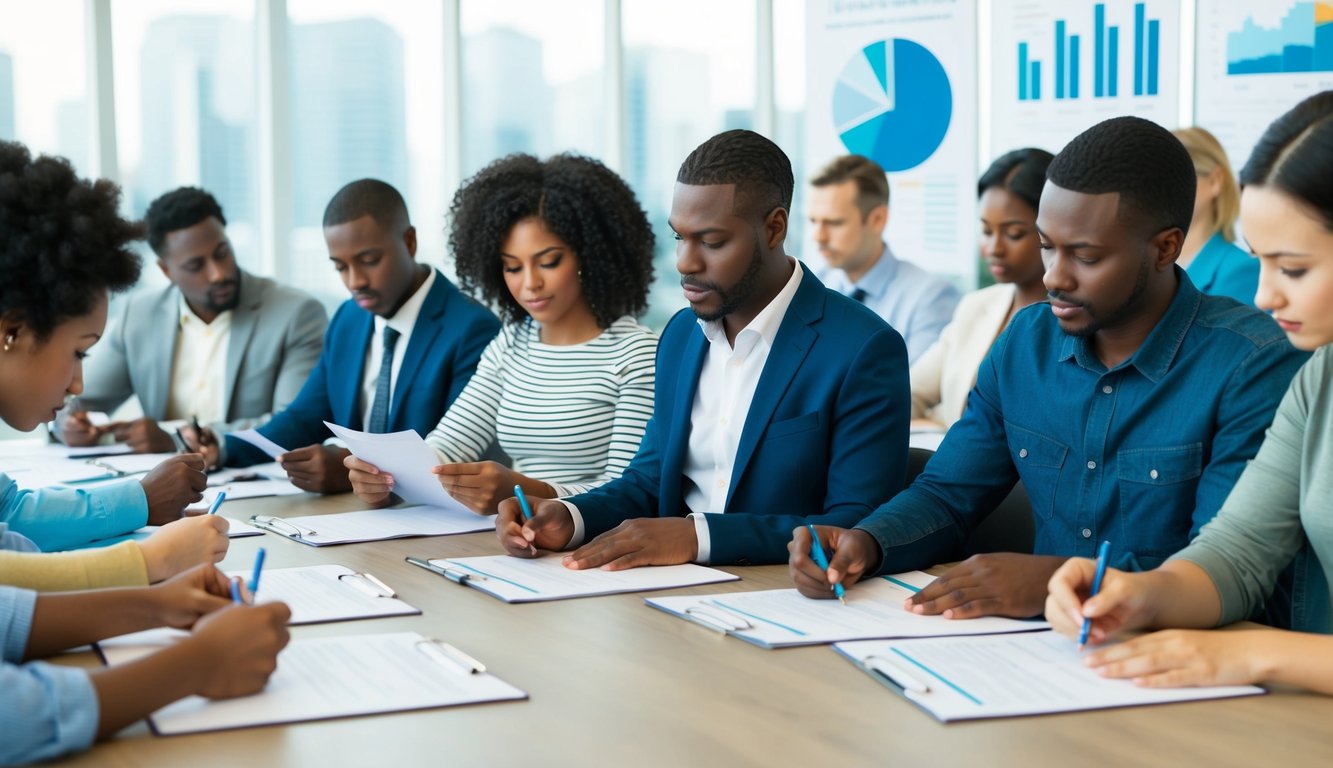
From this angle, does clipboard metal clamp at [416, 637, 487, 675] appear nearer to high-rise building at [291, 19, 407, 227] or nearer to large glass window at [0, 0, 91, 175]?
large glass window at [0, 0, 91, 175]

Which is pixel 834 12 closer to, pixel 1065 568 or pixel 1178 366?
pixel 1178 366

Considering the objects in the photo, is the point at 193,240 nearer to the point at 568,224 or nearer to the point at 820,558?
the point at 568,224

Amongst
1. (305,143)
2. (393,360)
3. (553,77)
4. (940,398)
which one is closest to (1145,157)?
(393,360)

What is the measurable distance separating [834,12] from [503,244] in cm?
430

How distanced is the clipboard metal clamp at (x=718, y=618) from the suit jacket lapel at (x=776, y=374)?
561 millimetres

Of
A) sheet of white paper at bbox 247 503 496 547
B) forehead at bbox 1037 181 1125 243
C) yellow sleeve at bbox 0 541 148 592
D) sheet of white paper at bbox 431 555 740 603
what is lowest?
sheet of white paper at bbox 247 503 496 547

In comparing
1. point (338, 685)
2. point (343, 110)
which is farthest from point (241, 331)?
point (338, 685)

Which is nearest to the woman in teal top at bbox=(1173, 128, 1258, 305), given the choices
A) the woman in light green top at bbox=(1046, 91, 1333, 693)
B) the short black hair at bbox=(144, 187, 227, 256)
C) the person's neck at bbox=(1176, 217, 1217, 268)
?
the person's neck at bbox=(1176, 217, 1217, 268)

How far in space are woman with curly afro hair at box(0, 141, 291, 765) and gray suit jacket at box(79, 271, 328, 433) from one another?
200 cm

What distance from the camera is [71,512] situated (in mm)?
2242

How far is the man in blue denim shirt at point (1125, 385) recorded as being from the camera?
6.00 feet

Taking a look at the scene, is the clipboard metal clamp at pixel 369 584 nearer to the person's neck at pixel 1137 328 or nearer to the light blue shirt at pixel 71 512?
the light blue shirt at pixel 71 512

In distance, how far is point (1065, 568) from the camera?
5.03ft

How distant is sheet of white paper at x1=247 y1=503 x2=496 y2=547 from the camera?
2320 mm
